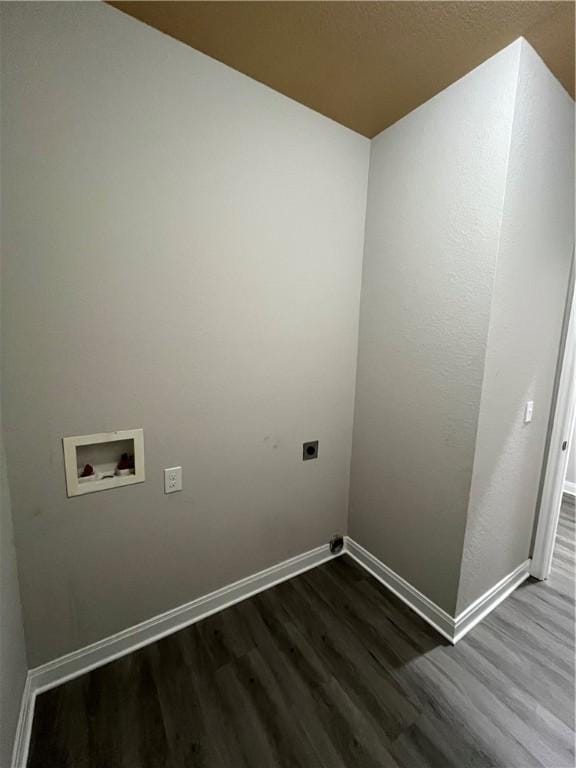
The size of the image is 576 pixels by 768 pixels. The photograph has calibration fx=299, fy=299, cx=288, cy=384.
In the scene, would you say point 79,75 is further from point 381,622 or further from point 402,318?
point 381,622

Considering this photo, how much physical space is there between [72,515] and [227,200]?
1447mm

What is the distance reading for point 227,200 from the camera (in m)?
1.31

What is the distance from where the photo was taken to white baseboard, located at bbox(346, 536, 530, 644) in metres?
1.45

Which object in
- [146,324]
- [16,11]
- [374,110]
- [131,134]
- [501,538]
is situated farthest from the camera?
[501,538]

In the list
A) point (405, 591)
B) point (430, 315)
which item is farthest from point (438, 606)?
point (430, 315)

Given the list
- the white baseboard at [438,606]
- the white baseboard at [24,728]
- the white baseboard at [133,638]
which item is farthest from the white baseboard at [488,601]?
the white baseboard at [24,728]

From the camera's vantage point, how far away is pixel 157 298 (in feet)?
4.01

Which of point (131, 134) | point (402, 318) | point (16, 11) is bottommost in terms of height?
point (402, 318)

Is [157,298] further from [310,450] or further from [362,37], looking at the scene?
[362,37]

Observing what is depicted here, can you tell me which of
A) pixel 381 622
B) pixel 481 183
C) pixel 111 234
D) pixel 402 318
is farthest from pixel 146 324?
pixel 381 622

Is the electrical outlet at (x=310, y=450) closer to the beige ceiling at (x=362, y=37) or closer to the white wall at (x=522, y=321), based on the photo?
the white wall at (x=522, y=321)

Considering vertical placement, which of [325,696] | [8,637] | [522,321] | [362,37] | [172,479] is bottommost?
[325,696]

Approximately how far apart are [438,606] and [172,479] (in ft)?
4.72

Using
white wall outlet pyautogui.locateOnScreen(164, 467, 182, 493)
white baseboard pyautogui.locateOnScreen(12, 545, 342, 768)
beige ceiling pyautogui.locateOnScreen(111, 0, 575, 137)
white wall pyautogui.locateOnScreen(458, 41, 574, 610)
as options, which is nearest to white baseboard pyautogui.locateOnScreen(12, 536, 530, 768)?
white baseboard pyautogui.locateOnScreen(12, 545, 342, 768)
